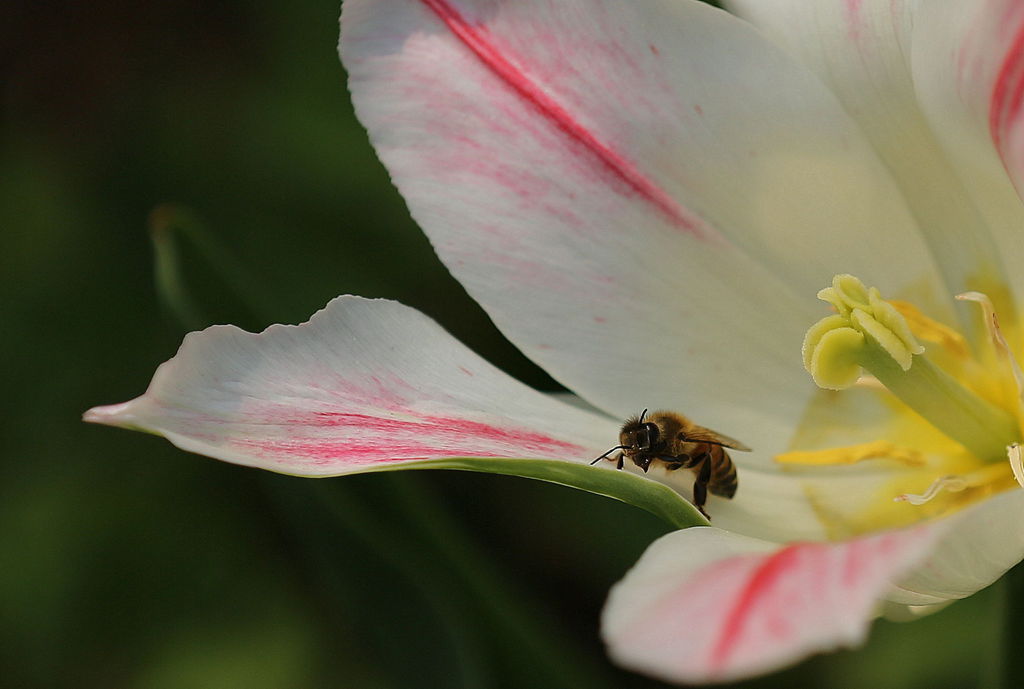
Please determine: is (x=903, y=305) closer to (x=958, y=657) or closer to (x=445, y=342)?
(x=445, y=342)

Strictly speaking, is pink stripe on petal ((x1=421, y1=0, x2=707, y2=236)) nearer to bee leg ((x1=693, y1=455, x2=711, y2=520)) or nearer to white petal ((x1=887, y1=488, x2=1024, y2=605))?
bee leg ((x1=693, y1=455, x2=711, y2=520))

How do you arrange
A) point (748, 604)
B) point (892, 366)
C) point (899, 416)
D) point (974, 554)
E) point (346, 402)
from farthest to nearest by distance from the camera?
point (899, 416) < point (892, 366) < point (346, 402) < point (974, 554) < point (748, 604)

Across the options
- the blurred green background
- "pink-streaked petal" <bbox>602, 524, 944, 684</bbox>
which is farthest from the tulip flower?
the blurred green background

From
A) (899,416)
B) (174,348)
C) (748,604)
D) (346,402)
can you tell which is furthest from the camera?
(174,348)

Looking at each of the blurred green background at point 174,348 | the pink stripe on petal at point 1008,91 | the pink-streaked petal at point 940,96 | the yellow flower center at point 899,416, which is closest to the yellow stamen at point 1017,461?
the yellow flower center at point 899,416

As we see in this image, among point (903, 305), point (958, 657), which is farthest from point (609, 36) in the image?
point (958, 657)

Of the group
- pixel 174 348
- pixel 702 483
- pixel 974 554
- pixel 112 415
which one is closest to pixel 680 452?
pixel 702 483

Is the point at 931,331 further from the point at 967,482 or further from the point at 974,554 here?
the point at 974,554
